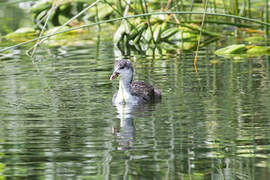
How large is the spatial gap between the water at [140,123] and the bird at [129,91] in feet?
0.69

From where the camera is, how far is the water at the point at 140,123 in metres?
5.55

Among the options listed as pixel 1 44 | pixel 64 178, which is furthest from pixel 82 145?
pixel 1 44

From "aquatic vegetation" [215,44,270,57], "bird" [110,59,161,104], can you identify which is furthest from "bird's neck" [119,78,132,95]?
"aquatic vegetation" [215,44,270,57]

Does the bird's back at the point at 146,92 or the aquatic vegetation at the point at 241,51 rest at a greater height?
the aquatic vegetation at the point at 241,51

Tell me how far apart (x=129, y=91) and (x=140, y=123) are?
170cm

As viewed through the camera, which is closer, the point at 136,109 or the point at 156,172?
the point at 156,172

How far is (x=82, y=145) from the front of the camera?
21.0 feet

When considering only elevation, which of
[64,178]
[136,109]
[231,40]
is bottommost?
[64,178]

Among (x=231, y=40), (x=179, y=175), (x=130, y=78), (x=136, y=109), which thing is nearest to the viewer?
(x=179, y=175)

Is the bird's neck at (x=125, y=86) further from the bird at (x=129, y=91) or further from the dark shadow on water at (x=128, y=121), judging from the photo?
the dark shadow on water at (x=128, y=121)

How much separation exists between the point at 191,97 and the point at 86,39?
26.3ft

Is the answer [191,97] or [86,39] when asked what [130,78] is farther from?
[86,39]

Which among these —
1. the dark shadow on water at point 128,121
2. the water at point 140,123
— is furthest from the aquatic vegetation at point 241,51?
the dark shadow on water at point 128,121

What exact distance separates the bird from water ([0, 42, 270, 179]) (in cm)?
21
